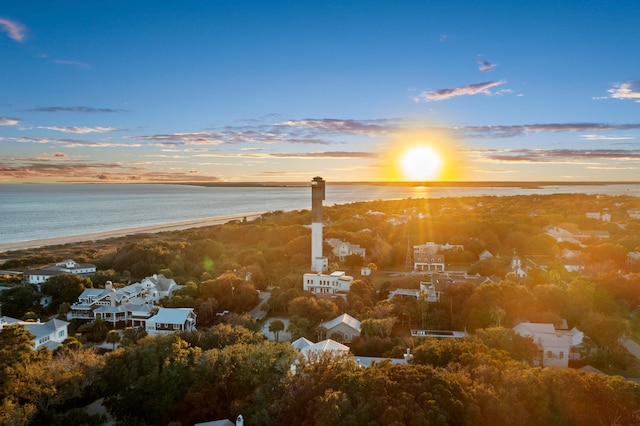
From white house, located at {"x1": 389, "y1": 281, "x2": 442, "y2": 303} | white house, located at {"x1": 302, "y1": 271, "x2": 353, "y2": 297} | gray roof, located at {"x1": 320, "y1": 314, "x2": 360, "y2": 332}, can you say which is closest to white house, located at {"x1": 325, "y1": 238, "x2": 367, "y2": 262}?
white house, located at {"x1": 302, "y1": 271, "x2": 353, "y2": 297}

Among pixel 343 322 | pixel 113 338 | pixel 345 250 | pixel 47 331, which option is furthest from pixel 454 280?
pixel 47 331

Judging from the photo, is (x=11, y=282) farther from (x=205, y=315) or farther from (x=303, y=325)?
(x=303, y=325)

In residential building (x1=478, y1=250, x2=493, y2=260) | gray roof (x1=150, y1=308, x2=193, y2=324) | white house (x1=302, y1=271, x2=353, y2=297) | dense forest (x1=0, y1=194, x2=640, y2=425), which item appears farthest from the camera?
residential building (x1=478, y1=250, x2=493, y2=260)

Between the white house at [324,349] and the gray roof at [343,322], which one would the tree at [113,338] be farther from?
the gray roof at [343,322]

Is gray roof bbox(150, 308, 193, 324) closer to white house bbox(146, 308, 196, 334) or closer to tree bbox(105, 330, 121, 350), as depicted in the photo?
white house bbox(146, 308, 196, 334)

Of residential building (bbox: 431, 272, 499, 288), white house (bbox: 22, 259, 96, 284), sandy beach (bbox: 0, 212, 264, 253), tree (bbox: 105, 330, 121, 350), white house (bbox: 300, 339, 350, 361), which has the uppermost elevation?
residential building (bbox: 431, 272, 499, 288)

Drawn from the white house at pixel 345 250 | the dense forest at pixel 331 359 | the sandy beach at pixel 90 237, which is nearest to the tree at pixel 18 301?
the dense forest at pixel 331 359
